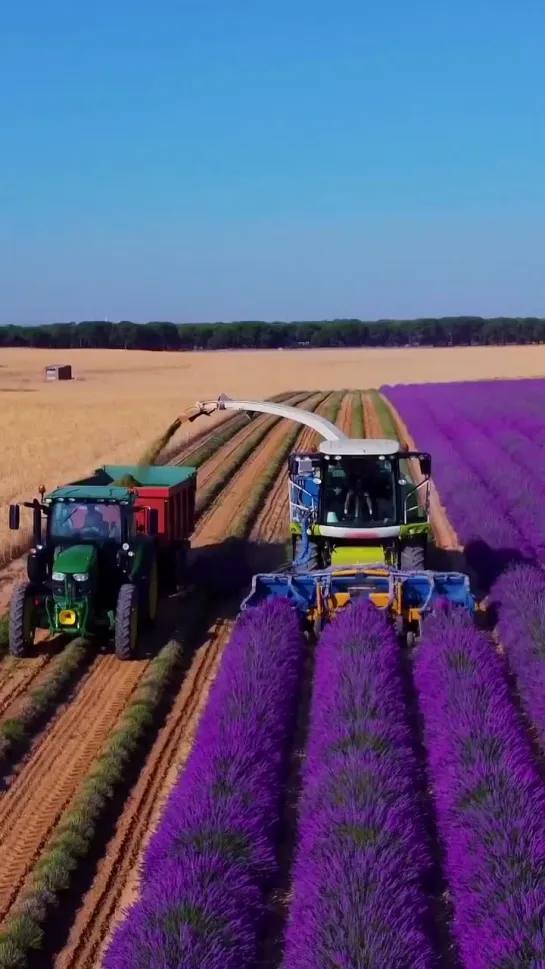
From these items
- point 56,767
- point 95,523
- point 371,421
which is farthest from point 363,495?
point 371,421

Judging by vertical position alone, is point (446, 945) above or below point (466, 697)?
below

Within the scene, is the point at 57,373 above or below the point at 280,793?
above

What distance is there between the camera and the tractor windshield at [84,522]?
12727mm

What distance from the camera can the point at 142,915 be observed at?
6.33 metres

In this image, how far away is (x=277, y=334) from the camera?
149875 millimetres

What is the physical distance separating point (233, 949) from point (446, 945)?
1.46 metres

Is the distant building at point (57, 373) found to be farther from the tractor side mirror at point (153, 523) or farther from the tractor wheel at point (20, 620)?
the tractor wheel at point (20, 620)

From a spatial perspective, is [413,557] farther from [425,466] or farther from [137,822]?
[137,822]

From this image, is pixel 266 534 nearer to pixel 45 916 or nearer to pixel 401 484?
pixel 401 484

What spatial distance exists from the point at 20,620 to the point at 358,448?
14.5 ft

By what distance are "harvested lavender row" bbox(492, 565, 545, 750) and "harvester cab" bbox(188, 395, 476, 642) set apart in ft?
1.77

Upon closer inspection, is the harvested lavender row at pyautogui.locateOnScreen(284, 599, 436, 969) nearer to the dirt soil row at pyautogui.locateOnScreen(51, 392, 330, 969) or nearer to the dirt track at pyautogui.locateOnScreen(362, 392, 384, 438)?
the dirt soil row at pyautogui.locateOnScreen(51, 392, 330, 969)

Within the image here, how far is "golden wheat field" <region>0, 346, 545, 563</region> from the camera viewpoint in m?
30.3

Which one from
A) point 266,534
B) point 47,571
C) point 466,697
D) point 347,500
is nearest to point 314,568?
point 347,500
